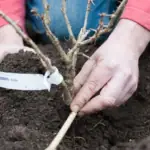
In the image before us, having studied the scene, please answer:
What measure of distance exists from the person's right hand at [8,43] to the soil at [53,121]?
57mm

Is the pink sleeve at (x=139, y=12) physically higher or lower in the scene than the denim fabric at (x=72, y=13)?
higher

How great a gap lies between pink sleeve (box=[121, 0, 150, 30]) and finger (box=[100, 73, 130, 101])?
287 mm

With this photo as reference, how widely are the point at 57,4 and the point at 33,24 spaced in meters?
0.19

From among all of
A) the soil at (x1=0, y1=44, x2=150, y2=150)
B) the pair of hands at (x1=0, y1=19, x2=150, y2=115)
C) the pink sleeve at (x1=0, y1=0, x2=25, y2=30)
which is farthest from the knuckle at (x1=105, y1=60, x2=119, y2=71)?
the pink sleeve at (x1=0, y1=0, x2=25, y2=30)

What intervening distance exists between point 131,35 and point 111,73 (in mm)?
220

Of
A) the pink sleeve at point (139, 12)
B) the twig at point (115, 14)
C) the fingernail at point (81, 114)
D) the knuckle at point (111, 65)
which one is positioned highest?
the twig at point (115, 14)

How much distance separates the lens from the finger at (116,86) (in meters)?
1.47

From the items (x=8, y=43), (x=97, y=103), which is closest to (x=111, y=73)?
(x=97, y=103)

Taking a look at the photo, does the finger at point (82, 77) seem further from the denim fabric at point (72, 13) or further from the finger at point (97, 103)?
the denim fabric at point (72, 13)

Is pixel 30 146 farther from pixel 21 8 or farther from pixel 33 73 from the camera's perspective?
pixel 21 8

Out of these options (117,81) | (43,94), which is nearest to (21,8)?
(43,94)

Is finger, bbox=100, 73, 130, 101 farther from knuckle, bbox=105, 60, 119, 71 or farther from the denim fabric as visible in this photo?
the denim fabric

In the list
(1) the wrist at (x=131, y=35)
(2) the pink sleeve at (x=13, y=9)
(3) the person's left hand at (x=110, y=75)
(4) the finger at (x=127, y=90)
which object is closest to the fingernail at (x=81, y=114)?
(3) the person's left hand at (x=110, y=75)

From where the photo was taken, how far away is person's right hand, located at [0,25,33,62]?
5.52 ft
